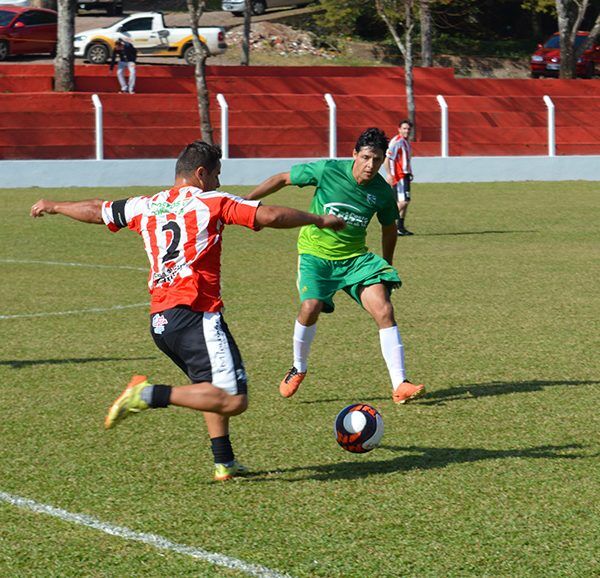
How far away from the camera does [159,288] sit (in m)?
6.66

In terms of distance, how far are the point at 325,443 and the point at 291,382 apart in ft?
4.60

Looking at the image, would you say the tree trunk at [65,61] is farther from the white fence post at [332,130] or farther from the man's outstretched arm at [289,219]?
the man's outstretched arm at [289,219]

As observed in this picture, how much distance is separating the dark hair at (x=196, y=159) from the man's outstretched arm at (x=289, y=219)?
543 mm

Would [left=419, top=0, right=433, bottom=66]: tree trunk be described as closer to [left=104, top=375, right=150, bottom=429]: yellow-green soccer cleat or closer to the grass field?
the grass field

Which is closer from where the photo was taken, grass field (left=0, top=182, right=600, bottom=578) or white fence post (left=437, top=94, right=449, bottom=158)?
grass field (left=0, top=182, right=600, bottom=578)

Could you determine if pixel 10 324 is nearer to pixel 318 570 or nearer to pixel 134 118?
pixel 318 570

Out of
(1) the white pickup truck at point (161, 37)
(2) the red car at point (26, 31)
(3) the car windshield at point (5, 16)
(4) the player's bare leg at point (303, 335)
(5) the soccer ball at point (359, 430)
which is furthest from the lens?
(1) the white pickup truck at point (161, 37)

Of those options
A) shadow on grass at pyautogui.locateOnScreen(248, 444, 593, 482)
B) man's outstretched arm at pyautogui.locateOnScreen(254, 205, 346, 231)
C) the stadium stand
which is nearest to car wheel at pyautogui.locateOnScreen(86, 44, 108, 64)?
the stadium stand

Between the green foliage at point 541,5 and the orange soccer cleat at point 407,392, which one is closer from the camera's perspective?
the orange soccer cleat at point 407,392

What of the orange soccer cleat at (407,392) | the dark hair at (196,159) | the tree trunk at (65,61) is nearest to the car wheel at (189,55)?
the tree trunk at (65,61)

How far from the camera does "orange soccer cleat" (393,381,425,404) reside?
8727mm

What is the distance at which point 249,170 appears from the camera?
29.0m

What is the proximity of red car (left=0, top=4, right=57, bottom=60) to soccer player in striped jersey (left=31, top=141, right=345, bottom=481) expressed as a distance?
40228 millimetres

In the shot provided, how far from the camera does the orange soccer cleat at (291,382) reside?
9.00 metres
